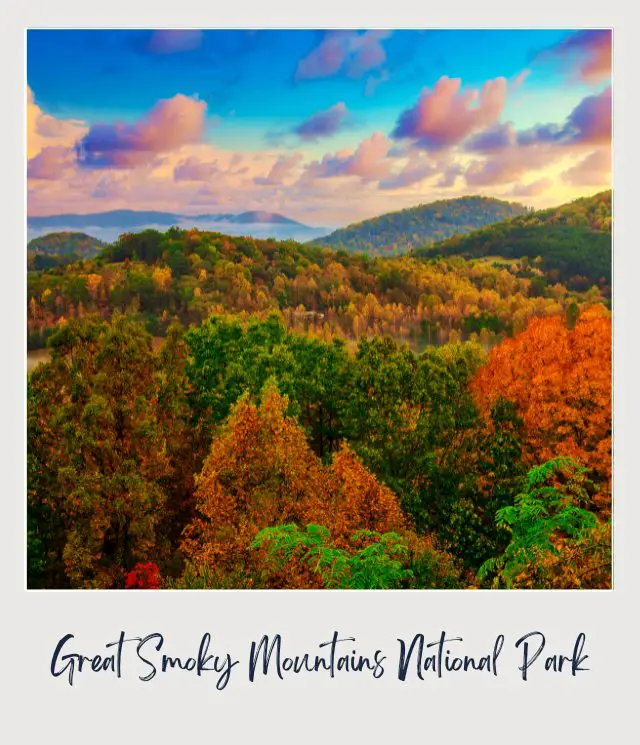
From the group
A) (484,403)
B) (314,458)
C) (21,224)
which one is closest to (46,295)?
(21,224)

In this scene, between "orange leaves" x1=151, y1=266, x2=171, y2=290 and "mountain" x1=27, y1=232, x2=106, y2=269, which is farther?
"orange leaves" x1=151, y1=266, x2=171, y2=290

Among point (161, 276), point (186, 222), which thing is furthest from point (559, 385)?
point (161, 276)

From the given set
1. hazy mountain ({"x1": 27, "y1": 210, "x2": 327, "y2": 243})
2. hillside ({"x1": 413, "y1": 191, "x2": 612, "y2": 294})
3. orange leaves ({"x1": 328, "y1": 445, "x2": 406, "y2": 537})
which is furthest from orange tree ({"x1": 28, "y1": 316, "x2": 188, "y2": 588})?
hillside ({"x1": 413, "y1": 191, "x2": 612, "y2": 294})

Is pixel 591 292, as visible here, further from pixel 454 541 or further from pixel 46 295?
pixel 46 295

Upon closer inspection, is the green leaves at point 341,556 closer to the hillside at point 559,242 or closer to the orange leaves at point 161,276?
the orange leaves at point 161,276

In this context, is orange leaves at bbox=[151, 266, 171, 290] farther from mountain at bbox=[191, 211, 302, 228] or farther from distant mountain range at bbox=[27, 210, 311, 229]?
mountain at bbox=[191, 211, 302, 228]
